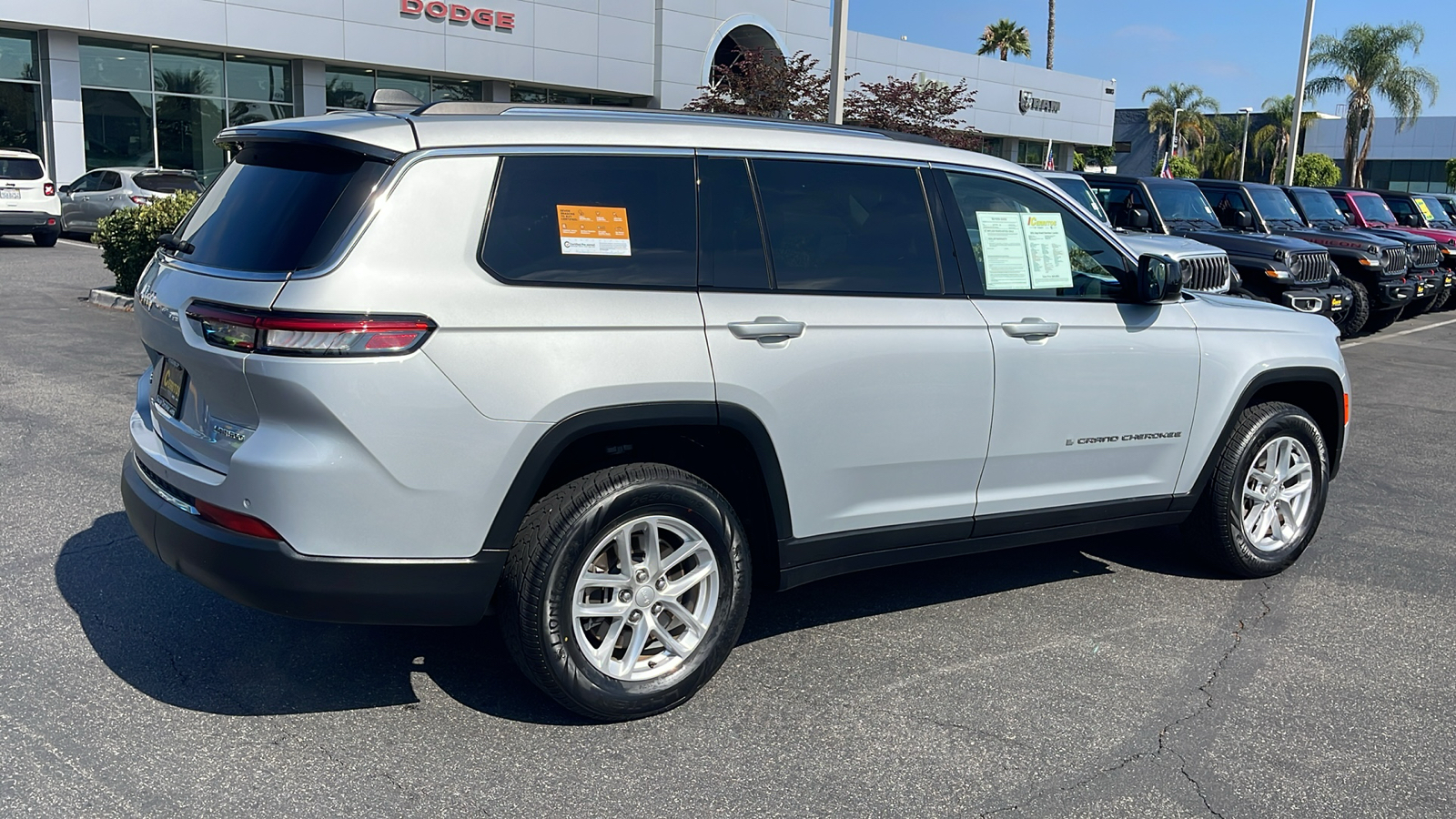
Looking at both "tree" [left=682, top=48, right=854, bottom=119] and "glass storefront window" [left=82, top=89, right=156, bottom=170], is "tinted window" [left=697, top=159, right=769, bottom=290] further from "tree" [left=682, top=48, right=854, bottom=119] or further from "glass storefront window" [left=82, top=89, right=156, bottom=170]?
"glass storefront window" [left=82, top=89, right=156, bottom=170]

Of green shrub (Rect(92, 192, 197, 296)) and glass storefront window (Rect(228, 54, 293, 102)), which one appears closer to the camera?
green shrub (Rect(92, 192, 197, 296))

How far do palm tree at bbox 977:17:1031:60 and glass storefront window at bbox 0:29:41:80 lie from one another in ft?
171

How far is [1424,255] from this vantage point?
18.2 m

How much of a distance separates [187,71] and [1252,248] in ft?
77.8

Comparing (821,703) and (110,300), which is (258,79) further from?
(821,703)

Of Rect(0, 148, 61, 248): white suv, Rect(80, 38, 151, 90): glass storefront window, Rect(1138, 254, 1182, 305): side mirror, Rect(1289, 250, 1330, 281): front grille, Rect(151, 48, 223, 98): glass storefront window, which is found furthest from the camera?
Rect(151, 48, 223, 98): glass storefront window

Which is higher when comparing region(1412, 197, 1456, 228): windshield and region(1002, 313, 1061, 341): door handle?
region(1412, 197, 1456, 228): windshield

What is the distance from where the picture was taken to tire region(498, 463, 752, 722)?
367 centimetres

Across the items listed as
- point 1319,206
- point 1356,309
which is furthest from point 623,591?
point 1319,206

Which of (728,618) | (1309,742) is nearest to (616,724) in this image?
(728,618)

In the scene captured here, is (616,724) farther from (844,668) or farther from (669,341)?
(669,341)

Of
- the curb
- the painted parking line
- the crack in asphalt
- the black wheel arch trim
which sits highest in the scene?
the black wheel arch trim

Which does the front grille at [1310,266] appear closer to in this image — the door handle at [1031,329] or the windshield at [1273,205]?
the windshield at [1273,205]

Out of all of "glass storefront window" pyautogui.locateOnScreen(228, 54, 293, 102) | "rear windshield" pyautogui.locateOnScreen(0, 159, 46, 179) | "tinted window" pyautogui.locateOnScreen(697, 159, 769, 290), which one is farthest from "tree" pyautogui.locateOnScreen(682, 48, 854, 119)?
"glass storefront window" pyautogui.locateOnScreen(228, 54, 293, 102)
